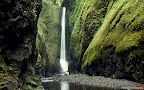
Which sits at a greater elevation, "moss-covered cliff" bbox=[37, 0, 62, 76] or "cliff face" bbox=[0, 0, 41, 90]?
"moss-covered cliff" bbox=[37, 0, 62, 76]

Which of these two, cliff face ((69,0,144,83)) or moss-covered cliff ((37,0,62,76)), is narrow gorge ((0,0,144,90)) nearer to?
cliff face ((69,0,144,83))

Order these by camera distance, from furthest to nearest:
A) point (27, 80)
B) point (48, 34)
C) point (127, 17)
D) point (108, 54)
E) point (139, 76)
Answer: point (48, 34) → point (108, 54) → point (127, 17) → point (139, 76) → point (27, 80)

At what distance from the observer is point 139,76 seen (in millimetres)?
11875

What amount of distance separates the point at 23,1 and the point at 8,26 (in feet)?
7.40

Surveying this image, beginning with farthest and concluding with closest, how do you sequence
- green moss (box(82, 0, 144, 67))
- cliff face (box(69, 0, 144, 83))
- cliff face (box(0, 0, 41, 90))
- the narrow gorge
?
green moss (box(82, 0, 144, 67)), cliff face (box(69, 0, 144, 83)), the narrow gorge, cliff face (box(0, 0, 41, 90))

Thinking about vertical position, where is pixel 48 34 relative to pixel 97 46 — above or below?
above

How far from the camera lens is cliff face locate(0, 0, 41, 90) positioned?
715 centimetres

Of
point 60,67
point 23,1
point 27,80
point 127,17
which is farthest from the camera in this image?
point 60,67

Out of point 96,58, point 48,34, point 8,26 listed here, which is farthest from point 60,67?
point 8,26

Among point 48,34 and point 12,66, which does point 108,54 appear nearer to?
point 12,66

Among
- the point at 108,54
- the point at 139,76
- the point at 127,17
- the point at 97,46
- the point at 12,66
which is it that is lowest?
the point at 139,76

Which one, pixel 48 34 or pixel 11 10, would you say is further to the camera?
pixel 48 34

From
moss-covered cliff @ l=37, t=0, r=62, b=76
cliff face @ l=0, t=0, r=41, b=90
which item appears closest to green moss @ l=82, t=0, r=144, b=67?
cliff face @ l=0, t=0, r=41, b=90

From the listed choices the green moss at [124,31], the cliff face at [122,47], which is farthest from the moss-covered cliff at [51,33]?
the green moss at [124,31]
